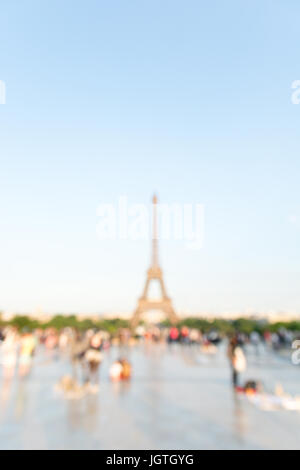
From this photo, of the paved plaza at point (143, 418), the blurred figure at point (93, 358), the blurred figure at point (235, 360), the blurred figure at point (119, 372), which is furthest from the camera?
the blurred figure at point (119, 372)

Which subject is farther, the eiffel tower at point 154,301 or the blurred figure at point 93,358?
the eiffel tower at point 154,301

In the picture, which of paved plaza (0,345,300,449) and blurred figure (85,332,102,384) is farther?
blurred figure (85,332,102,384)

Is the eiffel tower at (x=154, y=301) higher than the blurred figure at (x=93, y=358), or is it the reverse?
the blurred figure at (x=93, y=358)

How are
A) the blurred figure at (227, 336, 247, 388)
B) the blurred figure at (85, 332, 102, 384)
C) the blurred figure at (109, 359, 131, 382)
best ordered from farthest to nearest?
1. the blurred figure at (109, 359, 131, 382)
2. the blurred figure at (85, 332, 102, 384)
3. the blurred figure at (227, 336, 247, 388)

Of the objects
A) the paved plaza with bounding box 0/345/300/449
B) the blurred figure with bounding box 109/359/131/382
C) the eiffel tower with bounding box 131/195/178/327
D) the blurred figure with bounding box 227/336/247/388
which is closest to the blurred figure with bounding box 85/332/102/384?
the paved plaza with bounding box 0/345/300/449

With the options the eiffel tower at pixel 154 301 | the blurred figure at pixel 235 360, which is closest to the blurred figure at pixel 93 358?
the blurred figure at pixel 235 360

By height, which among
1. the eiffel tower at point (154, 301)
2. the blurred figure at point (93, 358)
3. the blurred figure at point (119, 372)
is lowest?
the eiffel tower at point (154, 301)

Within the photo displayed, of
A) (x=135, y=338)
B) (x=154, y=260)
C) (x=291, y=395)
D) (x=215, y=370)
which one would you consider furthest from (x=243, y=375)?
(x=154, y=260)

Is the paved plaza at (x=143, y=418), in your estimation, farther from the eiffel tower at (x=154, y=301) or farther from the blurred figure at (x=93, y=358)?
the eiffel tower at (x=154, y=301)

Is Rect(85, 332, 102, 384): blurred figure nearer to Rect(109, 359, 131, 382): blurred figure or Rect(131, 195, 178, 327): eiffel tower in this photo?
Rect(109, 359, 131, 382): blurred figure

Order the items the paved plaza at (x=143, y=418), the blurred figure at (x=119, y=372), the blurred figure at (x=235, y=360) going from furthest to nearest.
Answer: the blurred figure at (x=119, y=372) → the blurred figure at (x=235, y=360) → the paved plaza at (x=143, y=418)

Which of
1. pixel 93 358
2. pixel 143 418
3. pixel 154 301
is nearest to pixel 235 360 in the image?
pixel 93 358
